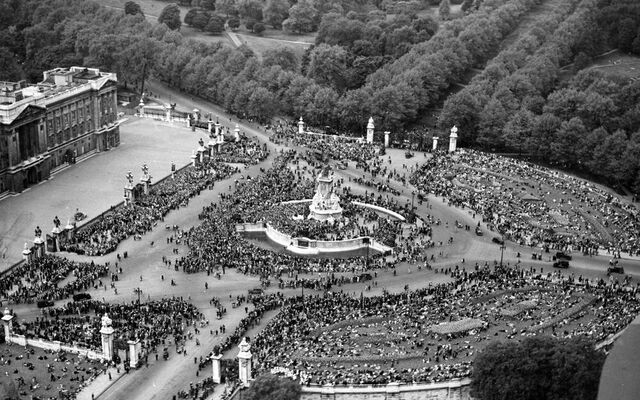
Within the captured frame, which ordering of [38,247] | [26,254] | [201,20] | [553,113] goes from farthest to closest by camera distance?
[201,20] → [553,113] → [38,247] → [26,254]

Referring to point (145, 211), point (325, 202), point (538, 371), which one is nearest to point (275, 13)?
point (145, 211)

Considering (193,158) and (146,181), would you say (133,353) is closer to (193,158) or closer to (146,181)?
(146,181)

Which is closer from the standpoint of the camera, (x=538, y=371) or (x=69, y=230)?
(x=538, y=371)

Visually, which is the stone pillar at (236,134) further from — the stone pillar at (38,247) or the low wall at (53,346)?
the low wall at (53,346)

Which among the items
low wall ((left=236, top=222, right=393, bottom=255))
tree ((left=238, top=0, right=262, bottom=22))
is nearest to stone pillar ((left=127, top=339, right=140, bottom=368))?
low wall ((left=236, top=222, right=393, bottom=255))

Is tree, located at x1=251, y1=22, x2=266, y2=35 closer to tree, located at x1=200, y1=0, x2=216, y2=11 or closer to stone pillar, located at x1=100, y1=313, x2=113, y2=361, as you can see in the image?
tree, located at x1=200, y1=0, x2=216, y2=11

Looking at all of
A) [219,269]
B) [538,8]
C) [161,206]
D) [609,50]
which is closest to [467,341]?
[219,269]

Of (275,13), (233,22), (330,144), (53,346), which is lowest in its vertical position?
(53,346)
